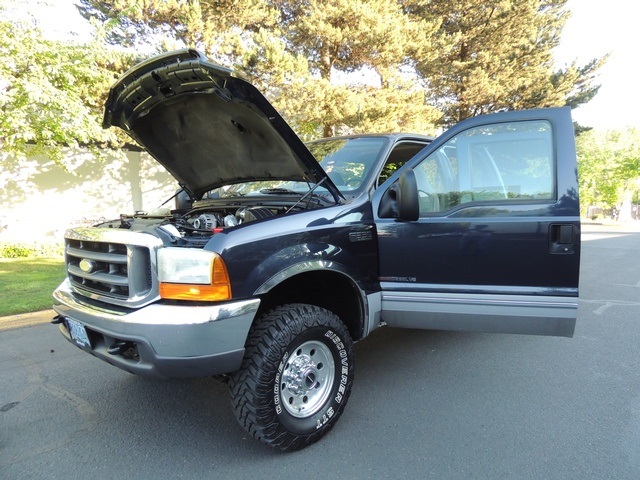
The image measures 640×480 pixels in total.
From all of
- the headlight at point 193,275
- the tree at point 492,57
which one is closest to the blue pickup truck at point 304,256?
the headlight at point 193,275

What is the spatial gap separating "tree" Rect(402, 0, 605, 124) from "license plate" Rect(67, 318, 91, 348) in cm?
1514

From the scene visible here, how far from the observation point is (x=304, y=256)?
254 centimetres

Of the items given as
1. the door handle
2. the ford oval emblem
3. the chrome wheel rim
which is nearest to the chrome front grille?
the ford oval emblem

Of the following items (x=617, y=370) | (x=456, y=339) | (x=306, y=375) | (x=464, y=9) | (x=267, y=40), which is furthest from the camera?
(x=464, y=9)

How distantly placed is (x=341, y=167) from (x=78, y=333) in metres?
2.26

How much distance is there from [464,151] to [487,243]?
727mm

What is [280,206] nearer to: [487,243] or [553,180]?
[487,243]

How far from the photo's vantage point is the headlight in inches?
85.9

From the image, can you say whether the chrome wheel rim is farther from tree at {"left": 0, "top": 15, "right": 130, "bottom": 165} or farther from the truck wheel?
tree at {"left": 0, "top": 15, "right": 130, "bottom": 165}

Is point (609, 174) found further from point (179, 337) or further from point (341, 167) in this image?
point (179, 337)

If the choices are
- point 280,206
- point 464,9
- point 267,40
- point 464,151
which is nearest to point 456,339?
point 464,151

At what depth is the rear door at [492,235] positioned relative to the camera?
2762 mm

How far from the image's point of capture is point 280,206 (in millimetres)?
3096

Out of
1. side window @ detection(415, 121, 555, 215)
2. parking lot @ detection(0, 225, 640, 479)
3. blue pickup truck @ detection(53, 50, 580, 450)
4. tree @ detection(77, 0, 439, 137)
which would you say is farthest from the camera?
tree @ detection(77, 0, 439, 137)
